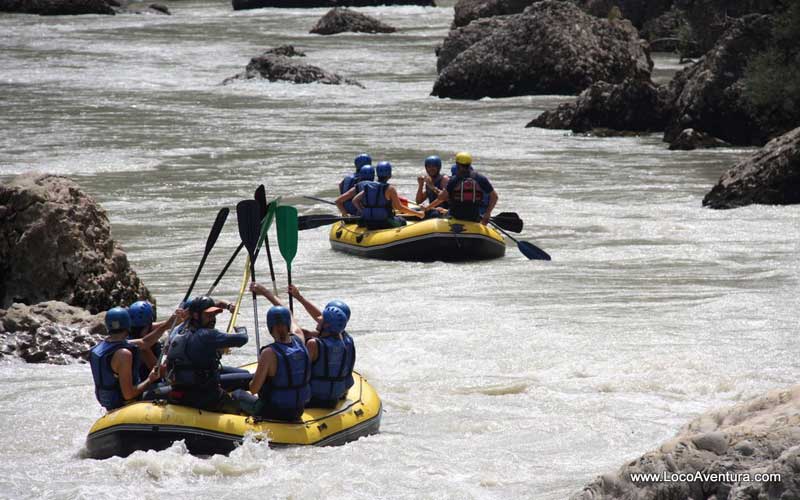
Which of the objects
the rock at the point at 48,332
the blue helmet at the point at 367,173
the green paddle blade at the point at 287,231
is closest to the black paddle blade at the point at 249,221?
the green paddle blade at the point at 287,231

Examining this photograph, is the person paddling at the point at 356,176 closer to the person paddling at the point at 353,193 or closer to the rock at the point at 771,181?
the person paddling at the point at 353,193

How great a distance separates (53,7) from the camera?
44.7m

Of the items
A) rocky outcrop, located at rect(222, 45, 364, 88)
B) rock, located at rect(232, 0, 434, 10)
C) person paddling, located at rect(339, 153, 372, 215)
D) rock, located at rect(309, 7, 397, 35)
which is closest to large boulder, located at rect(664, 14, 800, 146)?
person paddling, located at rect(339, 153, 372, 215)

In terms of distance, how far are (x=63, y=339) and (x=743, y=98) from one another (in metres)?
14.4

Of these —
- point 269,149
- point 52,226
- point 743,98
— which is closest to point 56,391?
point 52,226

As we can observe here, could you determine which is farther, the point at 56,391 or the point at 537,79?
the point at 537,79

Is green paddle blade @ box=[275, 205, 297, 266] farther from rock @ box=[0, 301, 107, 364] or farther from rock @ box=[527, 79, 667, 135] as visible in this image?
rock @ box=[527, 79, 667, 135]

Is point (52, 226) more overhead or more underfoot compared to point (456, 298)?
more overhead

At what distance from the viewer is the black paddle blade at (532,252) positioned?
13867mm

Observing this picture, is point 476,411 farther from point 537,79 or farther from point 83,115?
point 537,79

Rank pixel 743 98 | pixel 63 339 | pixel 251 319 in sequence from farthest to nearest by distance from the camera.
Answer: pixel 743 98 < pixel 251 319 < pixel 63 339

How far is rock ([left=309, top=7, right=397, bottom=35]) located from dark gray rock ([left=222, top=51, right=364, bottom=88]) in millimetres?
9079

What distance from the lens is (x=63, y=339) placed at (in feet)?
33.4

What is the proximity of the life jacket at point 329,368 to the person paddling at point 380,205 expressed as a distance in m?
6.02
